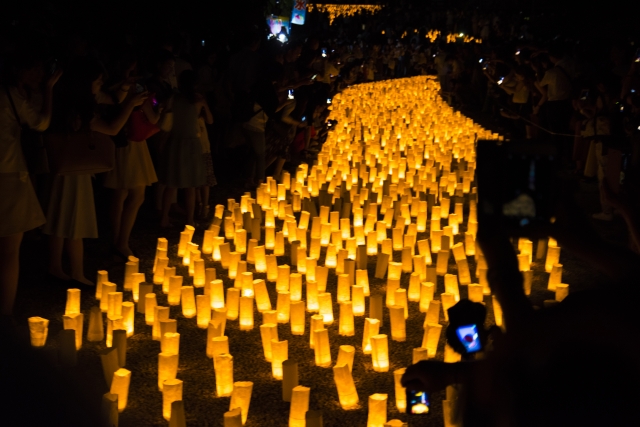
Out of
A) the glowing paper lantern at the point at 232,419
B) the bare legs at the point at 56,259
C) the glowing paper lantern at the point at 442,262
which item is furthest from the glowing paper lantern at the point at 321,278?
the glowing paper lantern at the point at 232,419

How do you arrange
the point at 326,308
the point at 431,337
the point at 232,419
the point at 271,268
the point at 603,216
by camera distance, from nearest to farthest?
the point at 232,419
the point at 431,337
the point at 326,308
the point at 271,268
the point at 603,216

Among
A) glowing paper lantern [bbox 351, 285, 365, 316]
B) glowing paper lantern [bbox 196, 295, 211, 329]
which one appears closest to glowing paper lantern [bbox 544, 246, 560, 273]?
glowing paper lantern [bbox 351, 285, 365, 316]

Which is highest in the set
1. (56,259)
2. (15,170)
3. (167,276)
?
(15,170)

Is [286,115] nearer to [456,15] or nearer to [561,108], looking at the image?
[561,108]

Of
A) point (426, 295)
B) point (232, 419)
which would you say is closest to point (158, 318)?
point (232, 419)

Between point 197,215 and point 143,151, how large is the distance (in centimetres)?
195

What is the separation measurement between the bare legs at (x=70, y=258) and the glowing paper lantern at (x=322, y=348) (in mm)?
2153

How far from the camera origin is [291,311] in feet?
16.9

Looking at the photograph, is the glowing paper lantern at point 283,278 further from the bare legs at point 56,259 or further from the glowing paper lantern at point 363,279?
the bare legs at point 56,259

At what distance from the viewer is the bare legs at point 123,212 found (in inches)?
256

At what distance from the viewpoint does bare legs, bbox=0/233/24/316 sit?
16.4 feet

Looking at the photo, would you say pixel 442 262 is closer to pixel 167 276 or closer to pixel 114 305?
pixel 167 276

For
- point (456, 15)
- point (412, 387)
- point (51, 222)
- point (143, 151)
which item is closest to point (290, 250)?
point (143, 151)

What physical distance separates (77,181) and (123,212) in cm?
99
